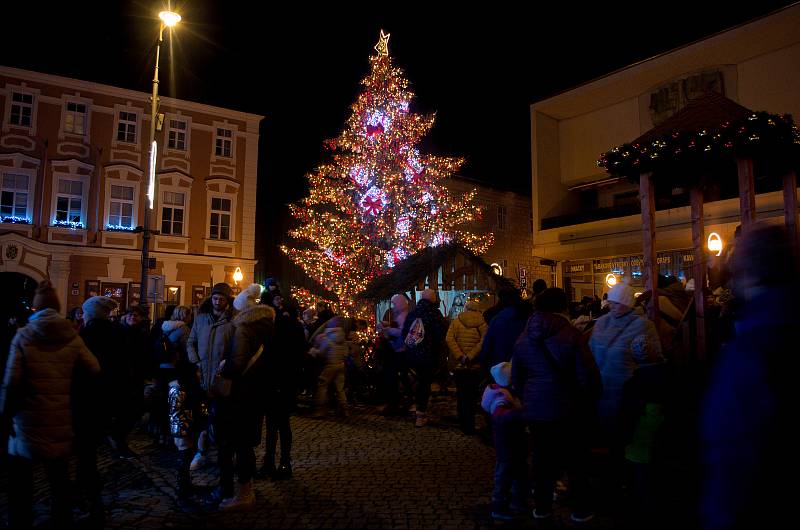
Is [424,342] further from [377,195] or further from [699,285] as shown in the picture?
[377,195]

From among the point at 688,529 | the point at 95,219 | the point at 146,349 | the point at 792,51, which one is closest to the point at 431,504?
the point at 688,529

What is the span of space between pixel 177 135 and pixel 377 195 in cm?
1272

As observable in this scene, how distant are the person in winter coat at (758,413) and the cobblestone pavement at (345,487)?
123 inches

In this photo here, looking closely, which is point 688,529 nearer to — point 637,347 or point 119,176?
point 637,347

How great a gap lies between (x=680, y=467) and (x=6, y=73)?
28.2m

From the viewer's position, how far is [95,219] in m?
25.3

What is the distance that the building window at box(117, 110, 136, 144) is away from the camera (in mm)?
26328

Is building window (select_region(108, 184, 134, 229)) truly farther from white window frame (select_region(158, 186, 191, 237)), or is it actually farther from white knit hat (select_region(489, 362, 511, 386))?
white knit hat (select_region(489, 362, 511, 386))

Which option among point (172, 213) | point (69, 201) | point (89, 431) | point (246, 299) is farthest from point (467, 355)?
point (69, 201)

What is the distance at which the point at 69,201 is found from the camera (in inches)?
987

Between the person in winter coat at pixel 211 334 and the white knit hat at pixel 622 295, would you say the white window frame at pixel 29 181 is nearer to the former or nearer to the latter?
the person in winter coat at pixel 211 334

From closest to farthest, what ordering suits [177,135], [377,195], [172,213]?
[377,195], [172,213], [177,135]

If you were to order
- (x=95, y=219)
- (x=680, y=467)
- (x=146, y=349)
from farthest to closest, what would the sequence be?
(x=95, y=219) < (x=146, y=349) < (x=680, y=467)

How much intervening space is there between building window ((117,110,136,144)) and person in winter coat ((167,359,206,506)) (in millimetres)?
23847
